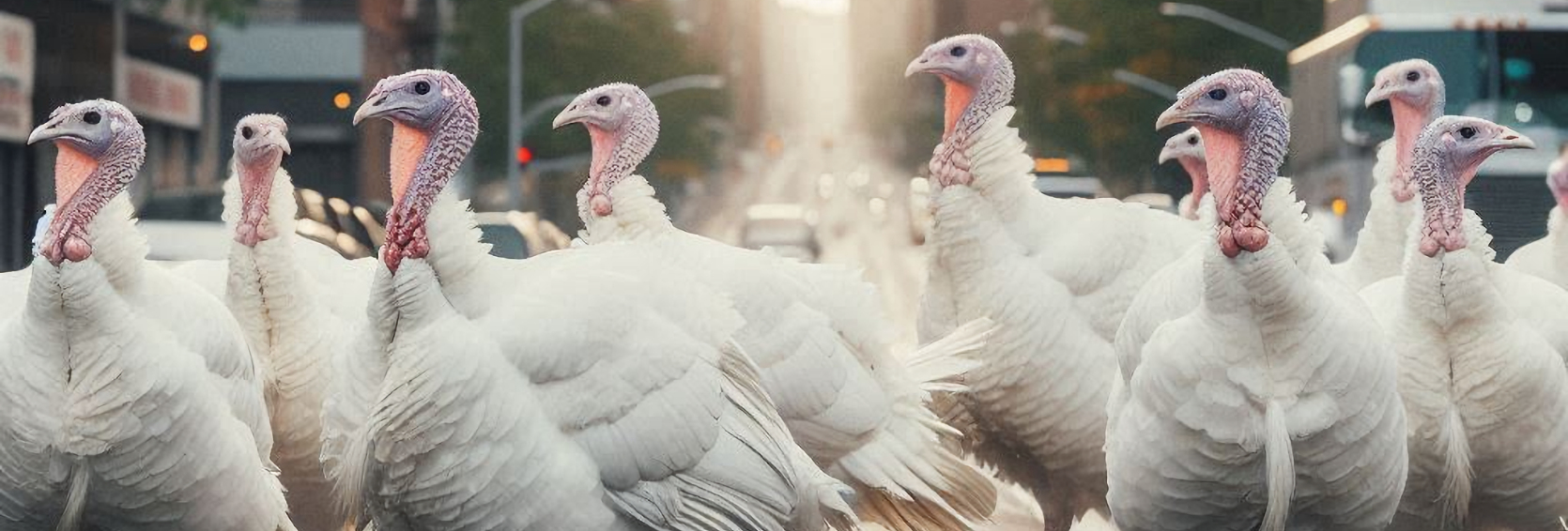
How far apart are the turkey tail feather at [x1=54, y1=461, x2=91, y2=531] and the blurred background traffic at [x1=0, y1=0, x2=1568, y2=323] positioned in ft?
23.2

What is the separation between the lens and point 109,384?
682cm

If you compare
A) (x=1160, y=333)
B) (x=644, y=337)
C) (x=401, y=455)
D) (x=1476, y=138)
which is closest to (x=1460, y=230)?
(x=1476, y=138)

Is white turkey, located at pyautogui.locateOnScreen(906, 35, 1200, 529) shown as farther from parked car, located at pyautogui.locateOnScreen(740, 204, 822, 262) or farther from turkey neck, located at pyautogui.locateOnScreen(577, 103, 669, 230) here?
parked car, located at pyautogui.locateOnScreen(740, 204, 822, 262)

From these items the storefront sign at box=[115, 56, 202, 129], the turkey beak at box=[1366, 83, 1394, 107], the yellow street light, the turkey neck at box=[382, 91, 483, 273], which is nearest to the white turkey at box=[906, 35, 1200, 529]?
the turkey beak at box=[1366, 83, 1394, 107]

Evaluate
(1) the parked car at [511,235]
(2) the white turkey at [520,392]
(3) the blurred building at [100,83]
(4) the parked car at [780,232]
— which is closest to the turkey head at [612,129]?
(2) the white turkey at [520,392]

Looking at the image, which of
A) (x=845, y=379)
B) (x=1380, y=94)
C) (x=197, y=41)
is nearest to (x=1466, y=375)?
(x=845, y=379)

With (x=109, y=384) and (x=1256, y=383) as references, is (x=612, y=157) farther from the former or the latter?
(x=1256, y=383)

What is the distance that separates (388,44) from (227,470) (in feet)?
138

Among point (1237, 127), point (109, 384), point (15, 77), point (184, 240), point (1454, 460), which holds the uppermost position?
point (1237, 127)

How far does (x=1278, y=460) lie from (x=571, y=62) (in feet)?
151

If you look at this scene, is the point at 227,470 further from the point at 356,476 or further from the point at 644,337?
the point at 644,337

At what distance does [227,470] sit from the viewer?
707cm

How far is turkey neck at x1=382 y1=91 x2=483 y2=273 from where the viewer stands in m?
6.21

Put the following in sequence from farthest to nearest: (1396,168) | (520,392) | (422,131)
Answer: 1. (1396,168)
2. (422,131)
3. (520,392)
